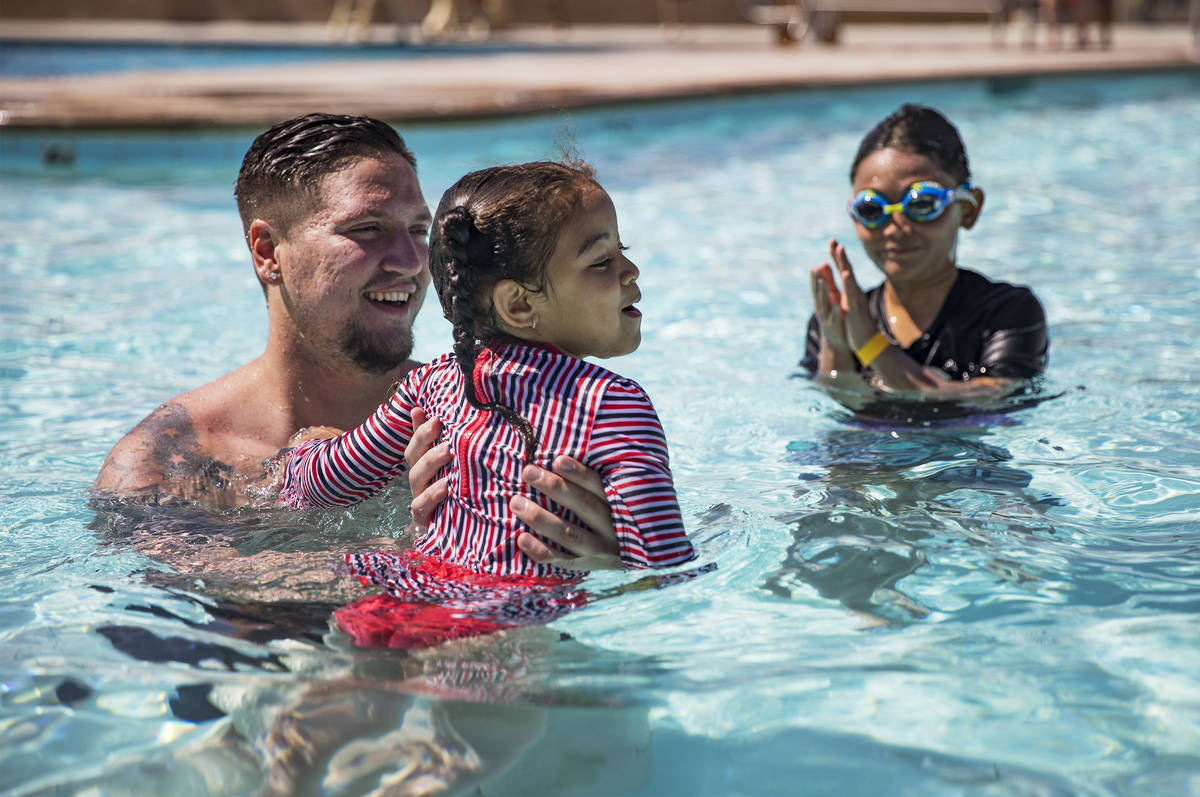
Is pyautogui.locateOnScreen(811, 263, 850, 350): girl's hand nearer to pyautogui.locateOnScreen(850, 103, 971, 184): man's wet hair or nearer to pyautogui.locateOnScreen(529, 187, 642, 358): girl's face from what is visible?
pyautogui.locateOnScreen(850, 103, 971, 184): man's wet hair

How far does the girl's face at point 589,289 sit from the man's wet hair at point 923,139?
189cm

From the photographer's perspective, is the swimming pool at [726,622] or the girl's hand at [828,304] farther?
the girl's hand at [828,304]

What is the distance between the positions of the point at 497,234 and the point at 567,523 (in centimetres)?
62

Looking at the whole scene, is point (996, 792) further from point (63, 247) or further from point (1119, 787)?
point (63, 247)

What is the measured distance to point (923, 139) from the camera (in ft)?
14.1

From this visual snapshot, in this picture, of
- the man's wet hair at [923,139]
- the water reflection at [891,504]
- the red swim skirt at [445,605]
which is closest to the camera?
the red swim skirt at [445,605]

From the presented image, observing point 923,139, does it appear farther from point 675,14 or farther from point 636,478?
point 675,14

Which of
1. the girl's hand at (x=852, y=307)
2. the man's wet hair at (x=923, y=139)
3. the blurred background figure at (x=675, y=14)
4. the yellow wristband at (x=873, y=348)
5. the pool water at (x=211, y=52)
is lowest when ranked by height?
the yellow wristband at (x=873, y=348)

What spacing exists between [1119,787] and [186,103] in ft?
34.6

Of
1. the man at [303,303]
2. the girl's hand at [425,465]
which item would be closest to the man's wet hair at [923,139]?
the man at [303,303]

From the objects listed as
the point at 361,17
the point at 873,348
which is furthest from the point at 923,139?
the point at 361,17

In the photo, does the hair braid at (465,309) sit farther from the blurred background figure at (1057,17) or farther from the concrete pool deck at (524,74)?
the blurred background figure at (1057,17)

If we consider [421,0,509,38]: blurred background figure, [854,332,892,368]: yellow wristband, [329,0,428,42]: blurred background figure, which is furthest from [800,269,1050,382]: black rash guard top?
[421,0,509,38]: blurred background figure

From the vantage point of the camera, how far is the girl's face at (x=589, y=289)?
2654 millimetres
